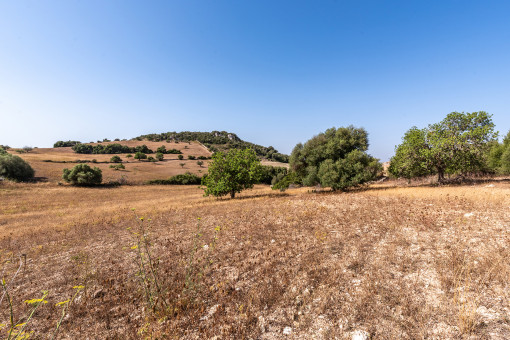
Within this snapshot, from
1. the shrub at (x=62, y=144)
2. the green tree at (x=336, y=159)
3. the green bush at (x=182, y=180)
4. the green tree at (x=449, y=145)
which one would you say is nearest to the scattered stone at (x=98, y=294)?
the green tree at (x=336, y=159)

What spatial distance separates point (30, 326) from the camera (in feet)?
15.9

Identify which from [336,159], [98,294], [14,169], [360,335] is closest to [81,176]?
[14,169]

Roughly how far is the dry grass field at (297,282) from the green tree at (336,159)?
13719 millimetres

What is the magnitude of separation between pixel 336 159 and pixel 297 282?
79.6ft

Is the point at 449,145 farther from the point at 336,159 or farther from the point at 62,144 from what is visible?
the point at 62,144

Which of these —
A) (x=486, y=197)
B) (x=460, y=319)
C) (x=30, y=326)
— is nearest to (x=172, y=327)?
(x=30, y=326)

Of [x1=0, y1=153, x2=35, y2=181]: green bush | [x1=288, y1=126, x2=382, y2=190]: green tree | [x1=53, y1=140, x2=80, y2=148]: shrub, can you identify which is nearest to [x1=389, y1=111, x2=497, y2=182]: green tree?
[x1=288, y1=126, x2=382, y2=190]: green tree

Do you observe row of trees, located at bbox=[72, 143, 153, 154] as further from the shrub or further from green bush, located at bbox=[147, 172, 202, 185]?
green bush, located at bbox=[147, 172, 202, 185]

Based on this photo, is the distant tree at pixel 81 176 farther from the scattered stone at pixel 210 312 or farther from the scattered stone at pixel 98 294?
the scattered stone at pixel 210 312

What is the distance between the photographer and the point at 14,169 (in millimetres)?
45531

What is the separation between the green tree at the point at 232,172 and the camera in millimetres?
28078

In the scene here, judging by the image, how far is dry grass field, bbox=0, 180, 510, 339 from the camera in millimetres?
4211

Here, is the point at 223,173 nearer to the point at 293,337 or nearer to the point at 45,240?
the point at 45,240

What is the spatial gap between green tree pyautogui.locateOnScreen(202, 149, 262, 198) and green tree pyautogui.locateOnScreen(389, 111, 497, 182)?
1842 centimetres
